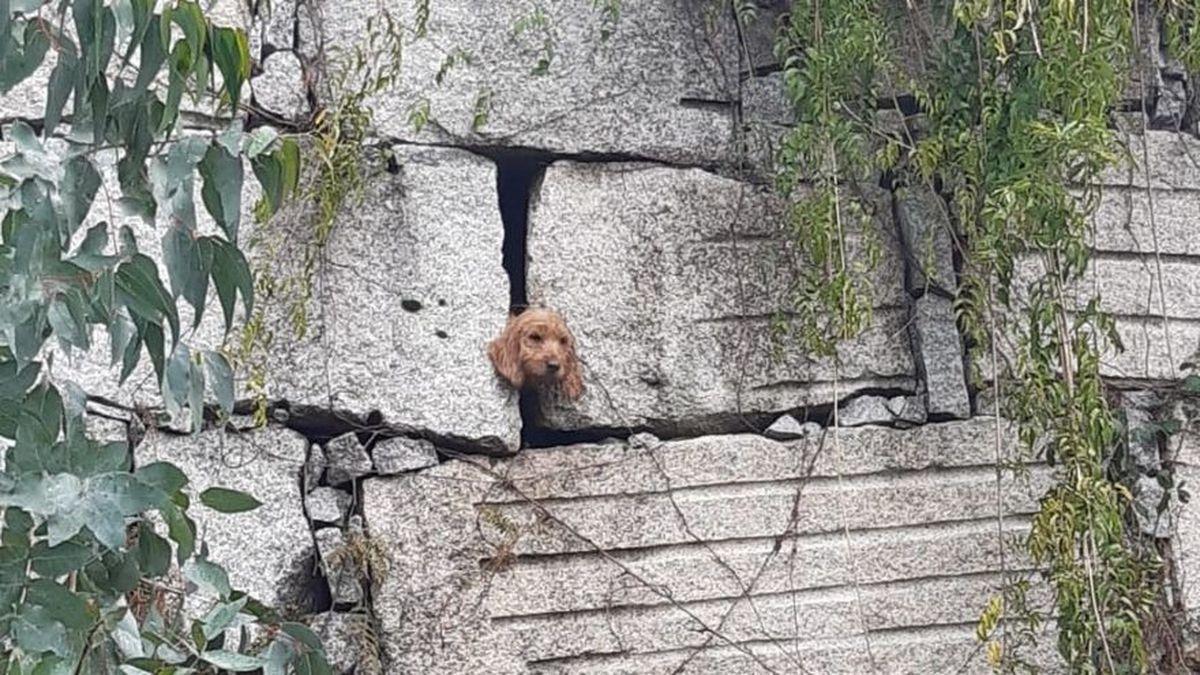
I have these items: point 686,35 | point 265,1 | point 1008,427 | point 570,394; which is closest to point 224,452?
point 570,394

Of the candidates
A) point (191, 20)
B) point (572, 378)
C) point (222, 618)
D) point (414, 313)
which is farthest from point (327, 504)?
point (191, 20)

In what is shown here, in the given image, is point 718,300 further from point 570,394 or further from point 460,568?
point 460,568

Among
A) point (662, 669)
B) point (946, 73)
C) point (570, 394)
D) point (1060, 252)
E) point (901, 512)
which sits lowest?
point (662, 669)

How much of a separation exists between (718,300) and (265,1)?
43.2 inches

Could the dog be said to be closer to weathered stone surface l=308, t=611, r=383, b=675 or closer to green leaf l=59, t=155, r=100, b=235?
weathered stone surface l=308, t=611, r=383, b=675

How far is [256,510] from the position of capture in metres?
3.48

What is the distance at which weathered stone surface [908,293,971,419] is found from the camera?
3.77 metres

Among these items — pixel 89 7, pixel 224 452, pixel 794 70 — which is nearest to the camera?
pixel 89 7

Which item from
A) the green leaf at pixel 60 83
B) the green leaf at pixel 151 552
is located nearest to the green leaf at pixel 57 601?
the green leaf at pixel 151 552

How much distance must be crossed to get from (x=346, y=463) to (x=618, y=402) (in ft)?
1.84

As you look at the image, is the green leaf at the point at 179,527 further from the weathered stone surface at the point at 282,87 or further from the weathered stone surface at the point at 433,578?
the weathered stone surface at the point at 282,87

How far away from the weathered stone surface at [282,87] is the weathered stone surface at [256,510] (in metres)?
0.65

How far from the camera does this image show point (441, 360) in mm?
3600

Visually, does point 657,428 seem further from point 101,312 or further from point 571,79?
point 101,312
